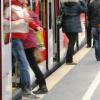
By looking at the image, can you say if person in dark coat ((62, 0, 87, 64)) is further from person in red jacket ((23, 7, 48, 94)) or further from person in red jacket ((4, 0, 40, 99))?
person in red jacket ((4, 0, 40, 99))

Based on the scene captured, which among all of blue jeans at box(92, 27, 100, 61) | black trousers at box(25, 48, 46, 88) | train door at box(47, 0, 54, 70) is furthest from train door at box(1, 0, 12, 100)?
blue jeans at box(92, 27, 100, 61)

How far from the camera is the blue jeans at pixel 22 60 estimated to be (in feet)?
24.1

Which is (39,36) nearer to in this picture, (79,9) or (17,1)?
(17,1)

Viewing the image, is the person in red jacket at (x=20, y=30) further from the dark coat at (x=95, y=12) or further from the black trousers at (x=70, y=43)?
the dark coat at (x=95, y=12)

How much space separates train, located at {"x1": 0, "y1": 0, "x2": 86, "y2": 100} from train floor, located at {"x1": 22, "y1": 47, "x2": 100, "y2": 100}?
0.96 ft

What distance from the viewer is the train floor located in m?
8.09

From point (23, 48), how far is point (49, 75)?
277cm

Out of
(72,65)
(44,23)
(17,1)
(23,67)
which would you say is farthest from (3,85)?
(72,65)

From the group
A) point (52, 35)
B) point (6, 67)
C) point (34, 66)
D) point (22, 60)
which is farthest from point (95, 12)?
point (6, 67)

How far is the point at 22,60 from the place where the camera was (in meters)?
7.41

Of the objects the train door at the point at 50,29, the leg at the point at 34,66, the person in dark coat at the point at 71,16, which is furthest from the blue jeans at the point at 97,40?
the leg at the point at 34,66

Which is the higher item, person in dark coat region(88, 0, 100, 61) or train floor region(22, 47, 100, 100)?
person in dark coat region(88, 0, 100, 61)

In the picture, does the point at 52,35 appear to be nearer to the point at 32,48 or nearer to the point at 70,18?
the point at 70,18

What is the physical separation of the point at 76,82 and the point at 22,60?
223cm
